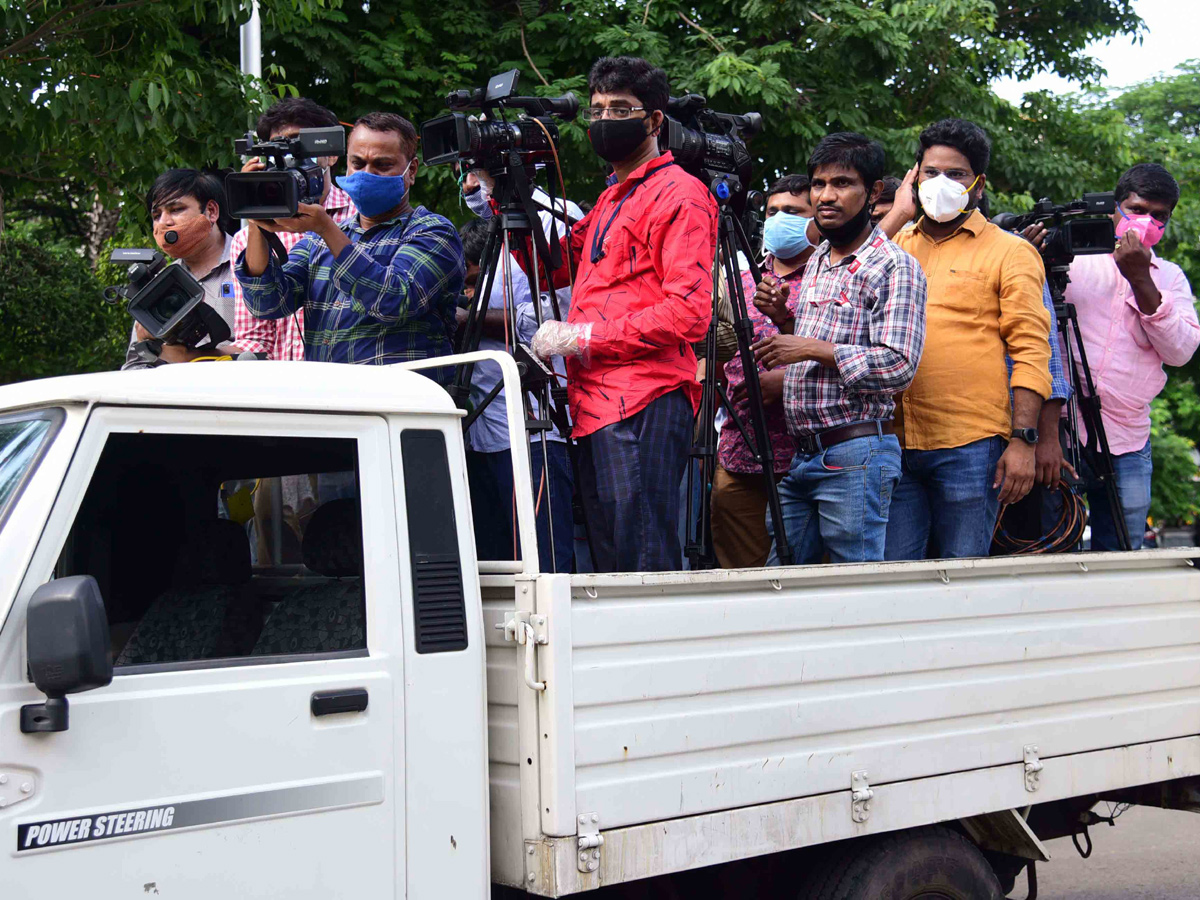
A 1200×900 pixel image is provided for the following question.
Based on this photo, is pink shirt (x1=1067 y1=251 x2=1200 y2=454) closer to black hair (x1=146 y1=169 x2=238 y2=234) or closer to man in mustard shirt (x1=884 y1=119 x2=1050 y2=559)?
man in mustard shirt (x1=884 y1=119 x2=1050 y2=559)

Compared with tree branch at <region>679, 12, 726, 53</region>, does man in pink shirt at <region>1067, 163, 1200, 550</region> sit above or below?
below

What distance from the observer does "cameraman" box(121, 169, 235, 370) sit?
5.28 metres

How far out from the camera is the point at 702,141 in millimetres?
4559

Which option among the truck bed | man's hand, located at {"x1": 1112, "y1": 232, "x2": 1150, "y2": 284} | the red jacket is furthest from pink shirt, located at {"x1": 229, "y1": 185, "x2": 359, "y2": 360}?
man's hand, located at {"x1": 1112, "y1": 232, "x2": 1150, "y2": 284}

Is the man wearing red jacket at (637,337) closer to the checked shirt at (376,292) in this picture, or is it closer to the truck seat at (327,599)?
the checked shirt at (376,292)

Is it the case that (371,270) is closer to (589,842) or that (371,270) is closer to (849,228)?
(849,228)

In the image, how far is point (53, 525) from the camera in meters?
2.58

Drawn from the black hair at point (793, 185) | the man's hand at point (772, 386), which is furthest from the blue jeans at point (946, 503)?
the black hair at point (793, 185)

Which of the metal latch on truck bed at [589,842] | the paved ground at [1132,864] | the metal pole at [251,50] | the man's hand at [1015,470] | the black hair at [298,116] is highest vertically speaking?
the metal pole at [251,50]

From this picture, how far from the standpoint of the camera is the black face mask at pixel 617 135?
4.29 m

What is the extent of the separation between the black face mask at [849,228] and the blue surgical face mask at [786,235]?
0.72 metres

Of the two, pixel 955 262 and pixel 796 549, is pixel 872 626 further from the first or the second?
pixel 955 262

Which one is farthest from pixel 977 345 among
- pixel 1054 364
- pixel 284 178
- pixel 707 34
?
pixel 707 34

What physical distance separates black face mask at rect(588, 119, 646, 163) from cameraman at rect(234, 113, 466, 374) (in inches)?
21.6
